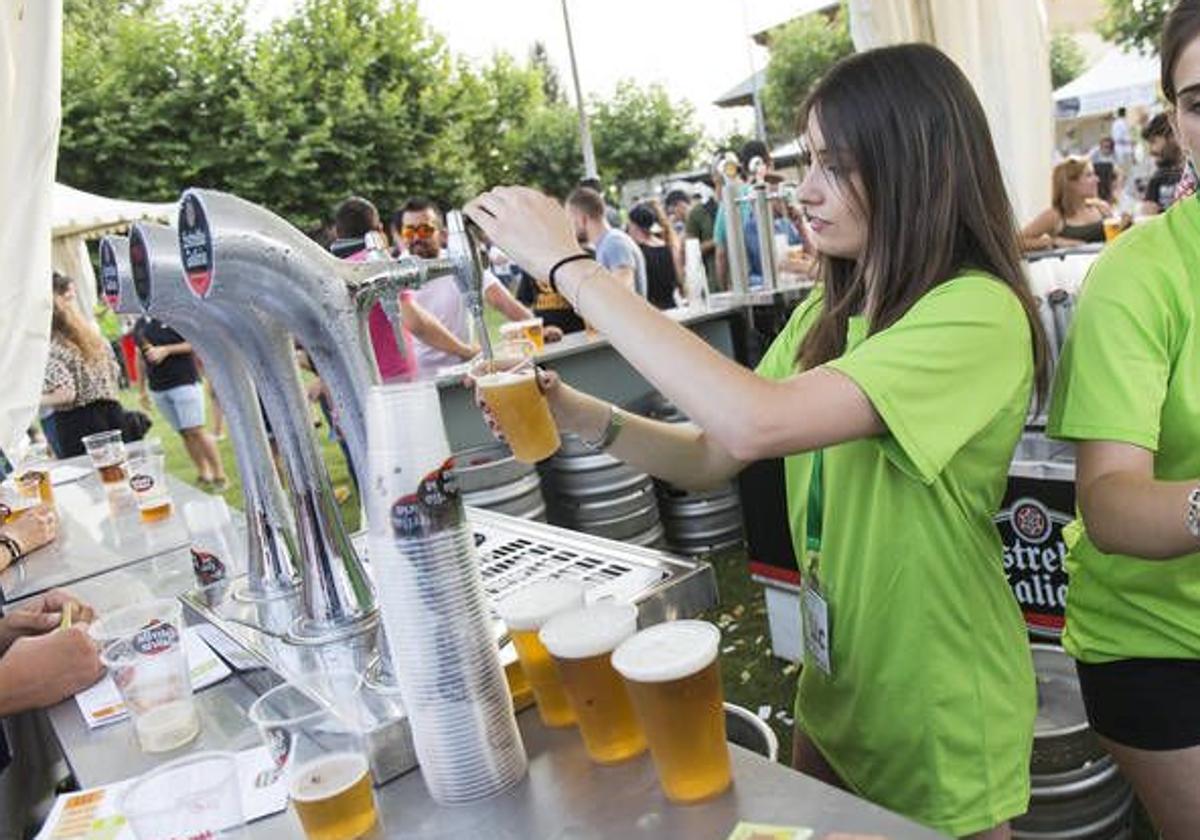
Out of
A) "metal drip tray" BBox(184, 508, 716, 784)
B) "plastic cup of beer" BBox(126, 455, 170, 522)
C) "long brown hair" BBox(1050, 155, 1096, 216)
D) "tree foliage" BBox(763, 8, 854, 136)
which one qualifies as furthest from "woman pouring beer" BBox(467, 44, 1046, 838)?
"tree foliage" BBox(763, 8, 854, 136)

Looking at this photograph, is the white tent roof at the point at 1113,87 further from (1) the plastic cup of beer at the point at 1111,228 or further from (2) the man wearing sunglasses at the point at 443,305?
(2) the man wearing sunglasses at the point at 443,305

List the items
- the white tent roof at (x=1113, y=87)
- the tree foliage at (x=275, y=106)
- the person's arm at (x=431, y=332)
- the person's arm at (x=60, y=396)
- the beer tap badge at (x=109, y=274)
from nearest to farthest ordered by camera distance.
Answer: the beer tap badge at (x=109, y=274)
the person's arm at (x=431, y=332)
the person's arm at (x=60, y=396)
the white tent roof at (x=1113, y=87)
the tree foliage at (x=275, y=106)

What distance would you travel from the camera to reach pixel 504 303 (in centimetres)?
533

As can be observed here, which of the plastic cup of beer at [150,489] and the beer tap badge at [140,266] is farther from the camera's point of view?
the plastic cup of beer at [150,489]

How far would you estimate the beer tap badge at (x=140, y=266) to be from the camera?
117 cm

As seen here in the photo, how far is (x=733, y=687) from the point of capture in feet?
11.2

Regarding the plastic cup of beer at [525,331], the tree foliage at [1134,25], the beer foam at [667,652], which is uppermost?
the tree foliage at [1134,25]

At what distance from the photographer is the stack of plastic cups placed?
3.09 feet

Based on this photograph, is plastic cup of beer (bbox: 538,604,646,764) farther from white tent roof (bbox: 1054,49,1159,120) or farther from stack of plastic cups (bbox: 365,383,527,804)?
white tent roof (bbox: 1054,49,1159,120)

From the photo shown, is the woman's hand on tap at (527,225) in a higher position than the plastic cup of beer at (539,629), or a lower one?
higher

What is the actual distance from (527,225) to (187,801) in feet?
2.52

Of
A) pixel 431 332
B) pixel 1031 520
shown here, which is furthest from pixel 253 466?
pixel 431 332

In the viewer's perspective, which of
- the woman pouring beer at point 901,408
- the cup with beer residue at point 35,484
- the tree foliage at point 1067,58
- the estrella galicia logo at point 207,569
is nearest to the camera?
the woman pouring beer at point 901,408

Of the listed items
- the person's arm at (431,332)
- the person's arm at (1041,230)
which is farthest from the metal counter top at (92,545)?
the person's arm at (1041,230)
